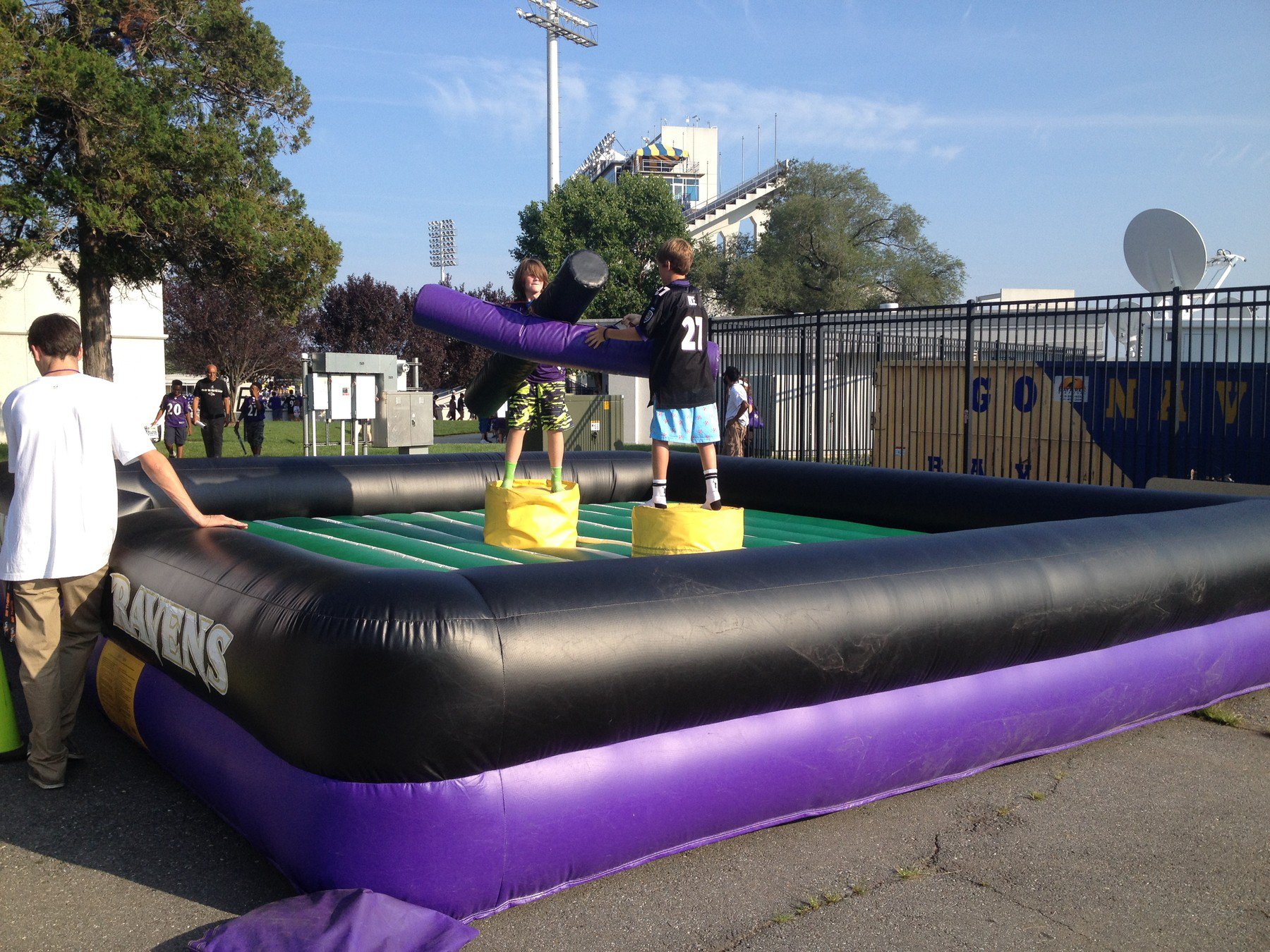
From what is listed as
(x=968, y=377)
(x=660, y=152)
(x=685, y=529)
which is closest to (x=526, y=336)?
(x=685, y=529)

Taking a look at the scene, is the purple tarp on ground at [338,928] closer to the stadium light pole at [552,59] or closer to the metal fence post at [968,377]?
the metal fence post at [968,377]

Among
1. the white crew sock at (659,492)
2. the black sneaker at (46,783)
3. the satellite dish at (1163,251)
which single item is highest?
the satellite dish at (1163,251)

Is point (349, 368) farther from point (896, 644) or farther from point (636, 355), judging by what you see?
point (896, 644)

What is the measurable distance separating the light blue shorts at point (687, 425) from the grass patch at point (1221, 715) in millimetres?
2538

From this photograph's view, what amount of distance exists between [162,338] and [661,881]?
2626 centimetres

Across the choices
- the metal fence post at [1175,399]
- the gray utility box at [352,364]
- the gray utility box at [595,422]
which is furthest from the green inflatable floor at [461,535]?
the gray utility box at [595,422]

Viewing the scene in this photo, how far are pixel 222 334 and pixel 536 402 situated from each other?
3966 cm

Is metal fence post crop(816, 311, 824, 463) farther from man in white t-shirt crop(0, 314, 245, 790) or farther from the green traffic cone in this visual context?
the green traffic cone

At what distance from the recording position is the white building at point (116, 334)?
2341 cm

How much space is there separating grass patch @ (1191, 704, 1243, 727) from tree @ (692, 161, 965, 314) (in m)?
50.8

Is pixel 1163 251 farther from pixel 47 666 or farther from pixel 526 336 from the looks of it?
pixel 47 666

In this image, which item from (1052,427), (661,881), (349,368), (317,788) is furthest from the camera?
(349,368)

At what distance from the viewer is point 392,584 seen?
9.37 feet

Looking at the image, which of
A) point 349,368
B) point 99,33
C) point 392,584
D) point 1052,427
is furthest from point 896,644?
point 99,33
